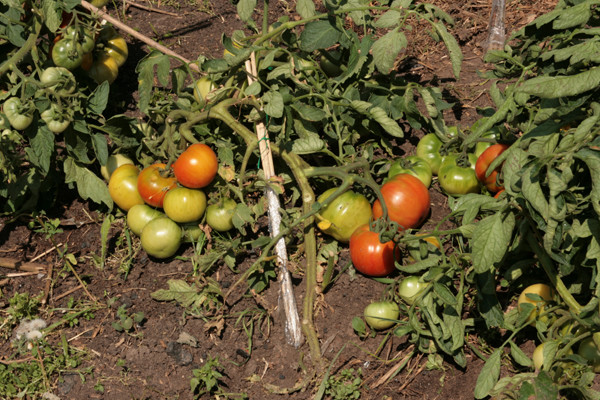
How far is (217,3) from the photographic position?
4590 millimetres

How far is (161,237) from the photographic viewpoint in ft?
10.4

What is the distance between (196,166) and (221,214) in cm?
27

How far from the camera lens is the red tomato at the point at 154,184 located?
3.20m

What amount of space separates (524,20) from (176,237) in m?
2.68

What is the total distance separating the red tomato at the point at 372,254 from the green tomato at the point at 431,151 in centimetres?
62

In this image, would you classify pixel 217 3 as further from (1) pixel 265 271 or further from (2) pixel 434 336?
(2) pixel 434 336

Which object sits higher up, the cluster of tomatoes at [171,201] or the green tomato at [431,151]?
the green tomato at [431,151]

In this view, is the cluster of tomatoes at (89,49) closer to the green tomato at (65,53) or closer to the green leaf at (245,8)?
the green tomato at (65,53)

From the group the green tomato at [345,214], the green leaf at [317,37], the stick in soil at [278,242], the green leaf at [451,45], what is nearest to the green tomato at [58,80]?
the stick in soil at [278,242]

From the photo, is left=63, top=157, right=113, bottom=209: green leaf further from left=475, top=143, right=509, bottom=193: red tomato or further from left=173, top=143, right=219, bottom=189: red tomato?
left=475, top=143, right=509, bottom=193: red tomato

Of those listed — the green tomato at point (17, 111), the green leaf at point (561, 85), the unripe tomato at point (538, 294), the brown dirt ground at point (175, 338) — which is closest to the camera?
the green leaf at point (561, 85)

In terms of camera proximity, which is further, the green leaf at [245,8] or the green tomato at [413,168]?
the green tomato at [413,168]

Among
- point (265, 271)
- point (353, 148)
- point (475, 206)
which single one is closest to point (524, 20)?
point (353, 148)

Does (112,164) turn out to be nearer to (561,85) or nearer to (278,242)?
(278,242)
